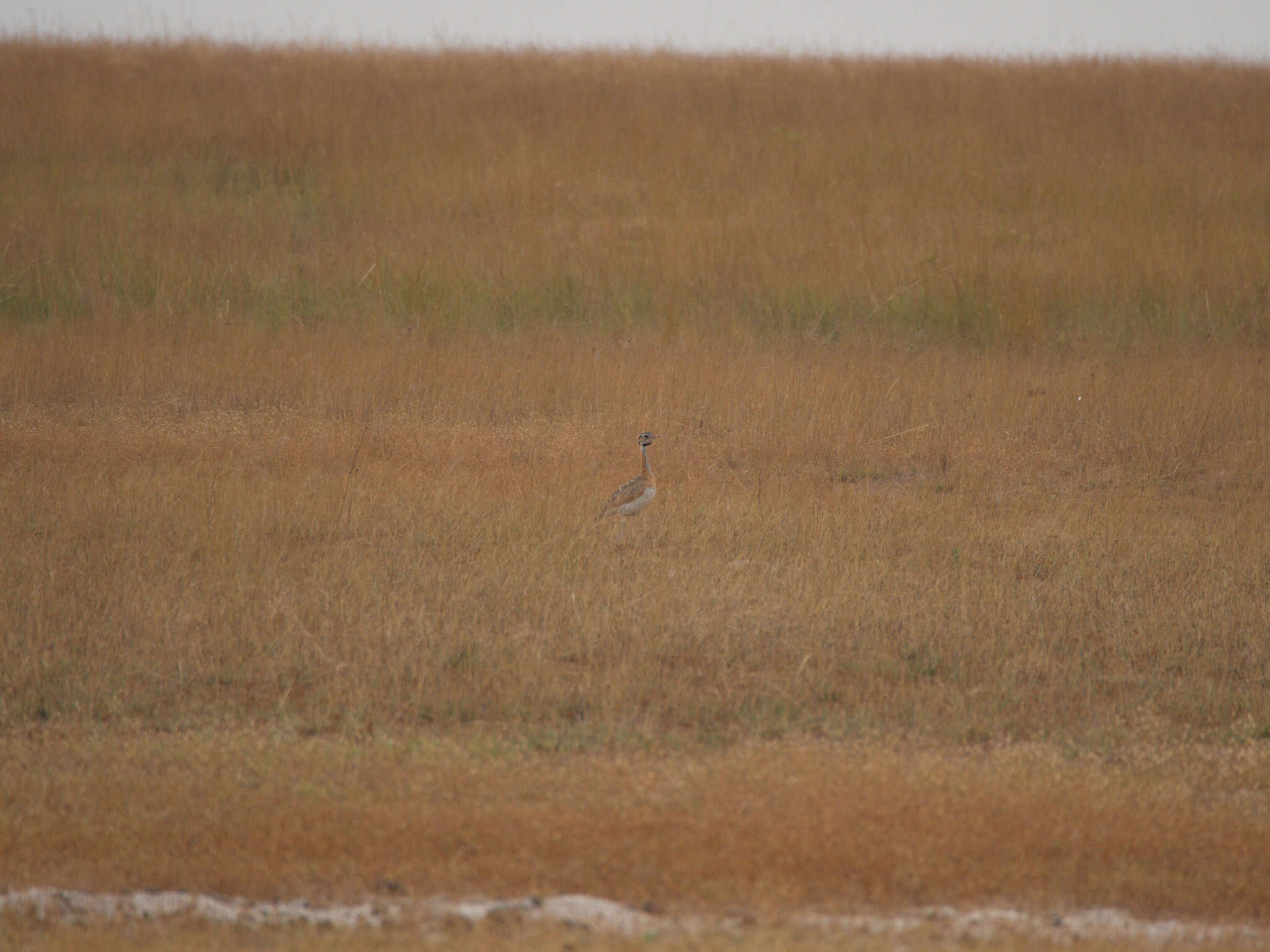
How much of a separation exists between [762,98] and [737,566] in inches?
563

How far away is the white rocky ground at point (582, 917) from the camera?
148 inches

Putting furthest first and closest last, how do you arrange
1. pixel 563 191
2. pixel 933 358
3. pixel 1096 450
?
1. pixel 563 191
2. pixel 933 358
3. pixel 1096 450

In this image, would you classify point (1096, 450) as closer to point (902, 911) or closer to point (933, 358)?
point (933, 358)

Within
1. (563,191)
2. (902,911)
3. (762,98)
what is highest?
(762,98)

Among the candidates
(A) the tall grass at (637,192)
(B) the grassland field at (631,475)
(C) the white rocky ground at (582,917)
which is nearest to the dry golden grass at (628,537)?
(B) the grassland field at (631,475)

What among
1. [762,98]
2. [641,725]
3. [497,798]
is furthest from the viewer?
[762,98]

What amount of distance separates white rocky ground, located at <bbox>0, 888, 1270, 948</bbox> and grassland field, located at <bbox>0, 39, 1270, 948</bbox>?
0.11 meters

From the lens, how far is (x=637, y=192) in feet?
57.4

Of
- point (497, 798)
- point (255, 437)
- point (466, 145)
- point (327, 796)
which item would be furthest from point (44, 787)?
point (466, 145)

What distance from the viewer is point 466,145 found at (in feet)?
60.7

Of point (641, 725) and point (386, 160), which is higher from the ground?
point (386, 160)

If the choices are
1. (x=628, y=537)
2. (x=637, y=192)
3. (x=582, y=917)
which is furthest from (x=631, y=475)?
(x=637, y=192)

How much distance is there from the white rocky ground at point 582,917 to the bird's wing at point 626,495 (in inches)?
170

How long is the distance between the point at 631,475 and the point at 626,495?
1.76m
